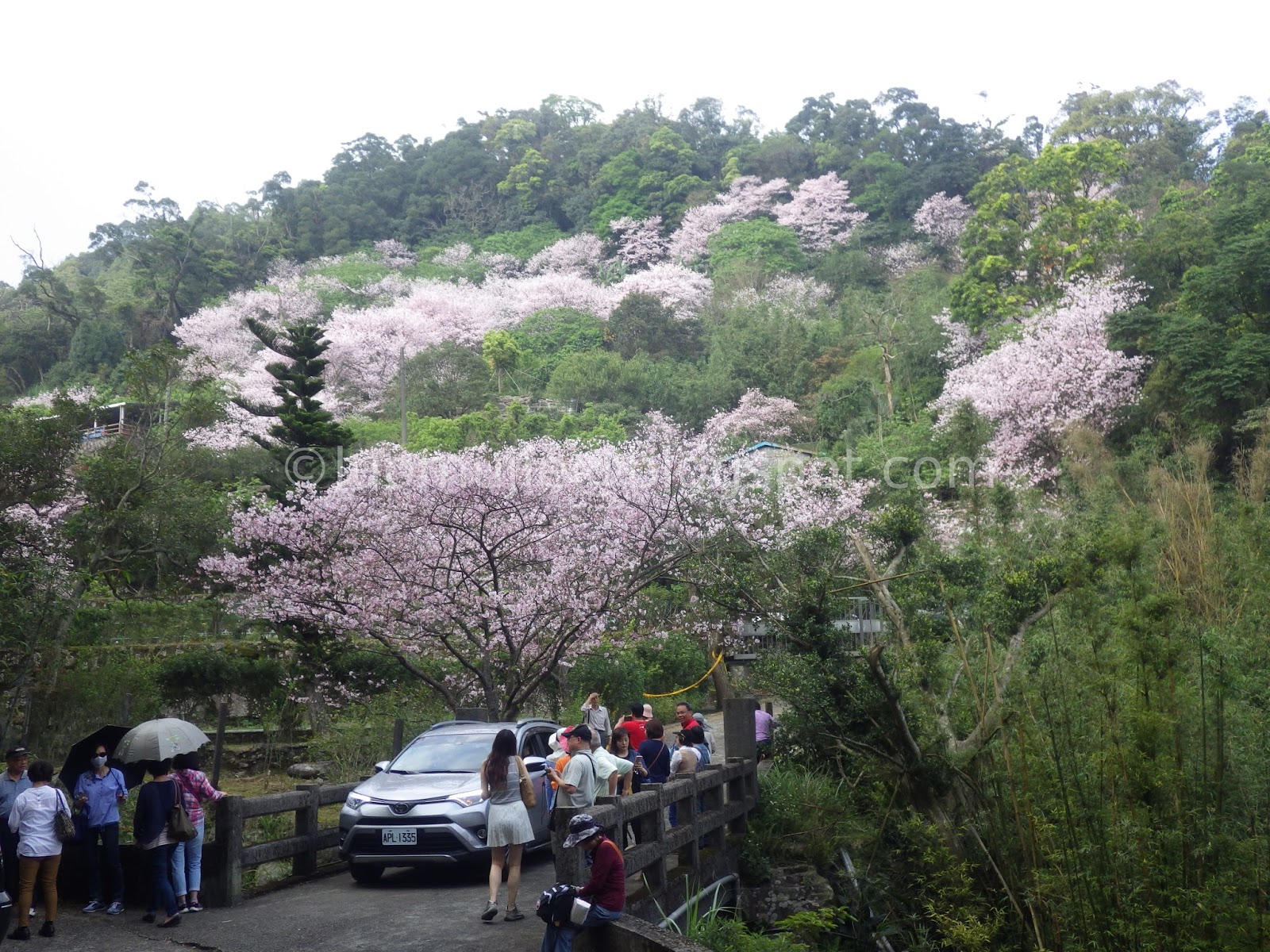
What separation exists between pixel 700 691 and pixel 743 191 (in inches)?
1767

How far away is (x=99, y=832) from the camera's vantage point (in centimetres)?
838

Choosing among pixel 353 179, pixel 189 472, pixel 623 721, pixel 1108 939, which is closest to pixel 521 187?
pixel 353 179

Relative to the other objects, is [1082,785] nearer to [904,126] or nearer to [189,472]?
[189,472]

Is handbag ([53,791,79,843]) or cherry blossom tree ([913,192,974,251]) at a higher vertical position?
cherry blossom tree ([913,192,974,251])

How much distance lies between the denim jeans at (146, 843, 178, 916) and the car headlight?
2305 millimetres

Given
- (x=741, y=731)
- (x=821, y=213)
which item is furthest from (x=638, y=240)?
(x=741, y=731)

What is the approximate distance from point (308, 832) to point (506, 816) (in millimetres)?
2919

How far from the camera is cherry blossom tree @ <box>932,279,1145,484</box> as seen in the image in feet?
88.9

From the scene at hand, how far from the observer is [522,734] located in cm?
1037

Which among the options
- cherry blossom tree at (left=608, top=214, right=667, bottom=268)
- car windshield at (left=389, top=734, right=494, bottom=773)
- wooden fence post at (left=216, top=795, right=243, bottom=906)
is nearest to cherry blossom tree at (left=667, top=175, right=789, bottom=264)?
cherry blossom tree at (left=608, top=214, right=667, bottom=268)

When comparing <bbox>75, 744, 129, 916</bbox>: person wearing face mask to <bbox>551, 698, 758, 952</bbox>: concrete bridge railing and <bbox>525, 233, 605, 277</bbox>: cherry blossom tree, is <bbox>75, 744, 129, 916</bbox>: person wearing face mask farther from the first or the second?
<bbox>525, 233, 605, 277</bbox>: cherry blossom tree

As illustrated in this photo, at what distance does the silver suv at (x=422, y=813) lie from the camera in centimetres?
912

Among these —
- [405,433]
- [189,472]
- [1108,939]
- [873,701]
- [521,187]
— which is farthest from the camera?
[521,187]

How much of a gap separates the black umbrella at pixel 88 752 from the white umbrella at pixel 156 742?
0.32 ft
